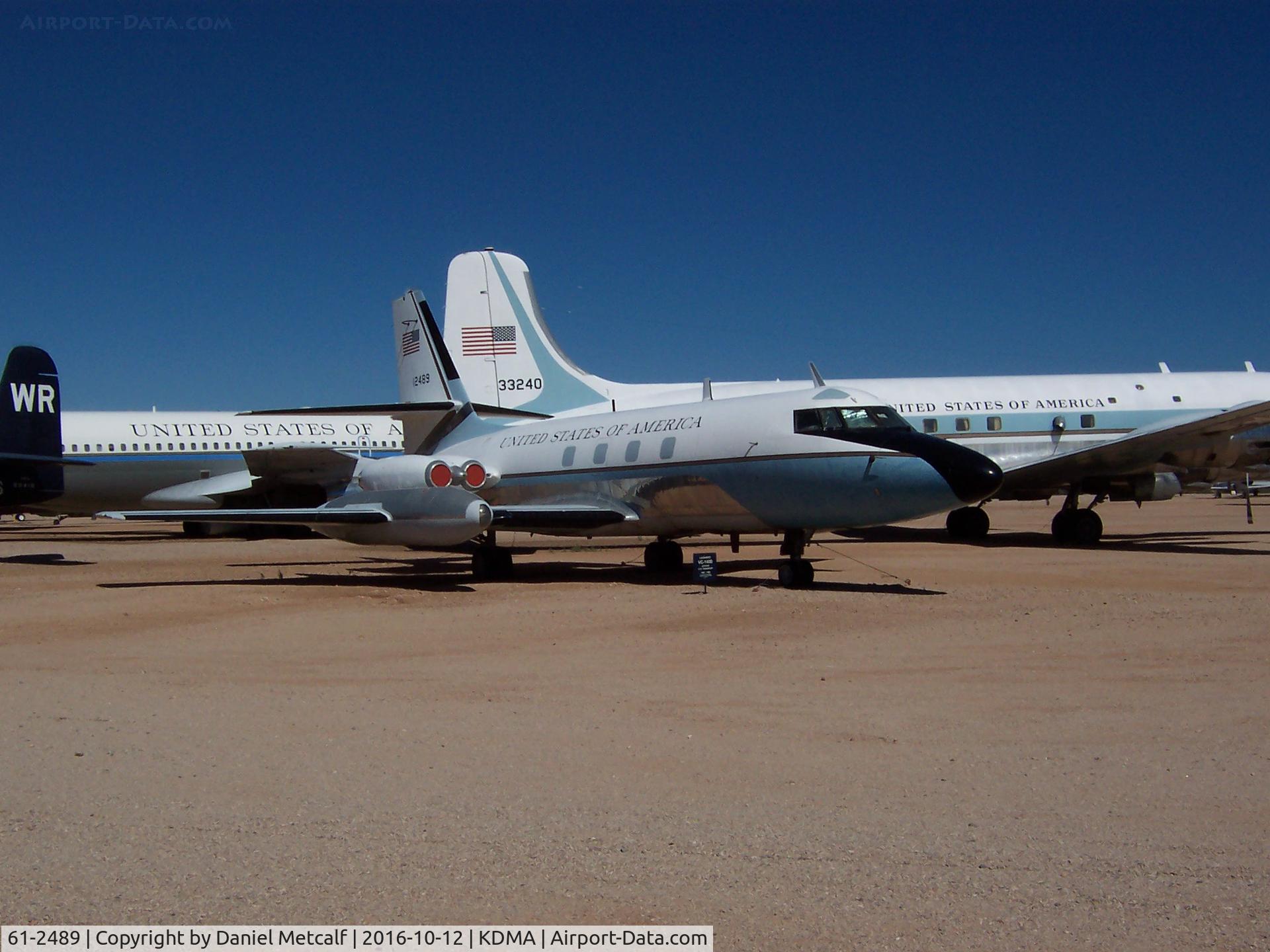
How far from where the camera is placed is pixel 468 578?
1711cm

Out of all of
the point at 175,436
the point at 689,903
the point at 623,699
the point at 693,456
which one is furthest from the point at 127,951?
the point at 175,436

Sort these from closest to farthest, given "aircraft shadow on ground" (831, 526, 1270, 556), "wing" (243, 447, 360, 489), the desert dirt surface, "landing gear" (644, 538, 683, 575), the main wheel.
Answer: the desert dirt surface < "landing gear" (644, 538, 683, 575) < "aircraft shadow on ground" (831, 526, 1270, 556) < the main wheel < "wing" (243, 447, 360, 489)

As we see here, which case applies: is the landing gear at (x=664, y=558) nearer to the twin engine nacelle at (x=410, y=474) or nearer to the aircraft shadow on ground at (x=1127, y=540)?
the twin engine nacelle at (x=410, y=474)

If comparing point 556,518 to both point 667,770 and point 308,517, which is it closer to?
point 308,517

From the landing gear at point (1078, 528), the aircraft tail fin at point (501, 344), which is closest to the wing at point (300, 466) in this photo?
the aircraft tail fin at point (501, 344)

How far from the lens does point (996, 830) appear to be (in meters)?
4.56

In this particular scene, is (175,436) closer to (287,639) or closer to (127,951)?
(287,639)

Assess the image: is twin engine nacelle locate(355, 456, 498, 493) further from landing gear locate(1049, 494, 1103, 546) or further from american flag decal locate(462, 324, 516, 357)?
landing gear locate(1049, 494, 1103, 546)

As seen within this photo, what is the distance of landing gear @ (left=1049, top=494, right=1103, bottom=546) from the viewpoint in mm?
21875

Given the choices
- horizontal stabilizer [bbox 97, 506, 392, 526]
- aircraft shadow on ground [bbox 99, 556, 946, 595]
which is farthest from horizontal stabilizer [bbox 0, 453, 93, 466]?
horizontal stabilizer [bbox 97, 506, 392, 526]

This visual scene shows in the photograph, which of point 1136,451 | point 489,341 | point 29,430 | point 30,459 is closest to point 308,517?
point 30,459

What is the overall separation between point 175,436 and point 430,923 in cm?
2927

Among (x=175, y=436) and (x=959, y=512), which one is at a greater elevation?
(x=175, y=436)

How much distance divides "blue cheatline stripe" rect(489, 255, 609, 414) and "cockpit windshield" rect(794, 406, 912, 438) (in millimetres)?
10993
